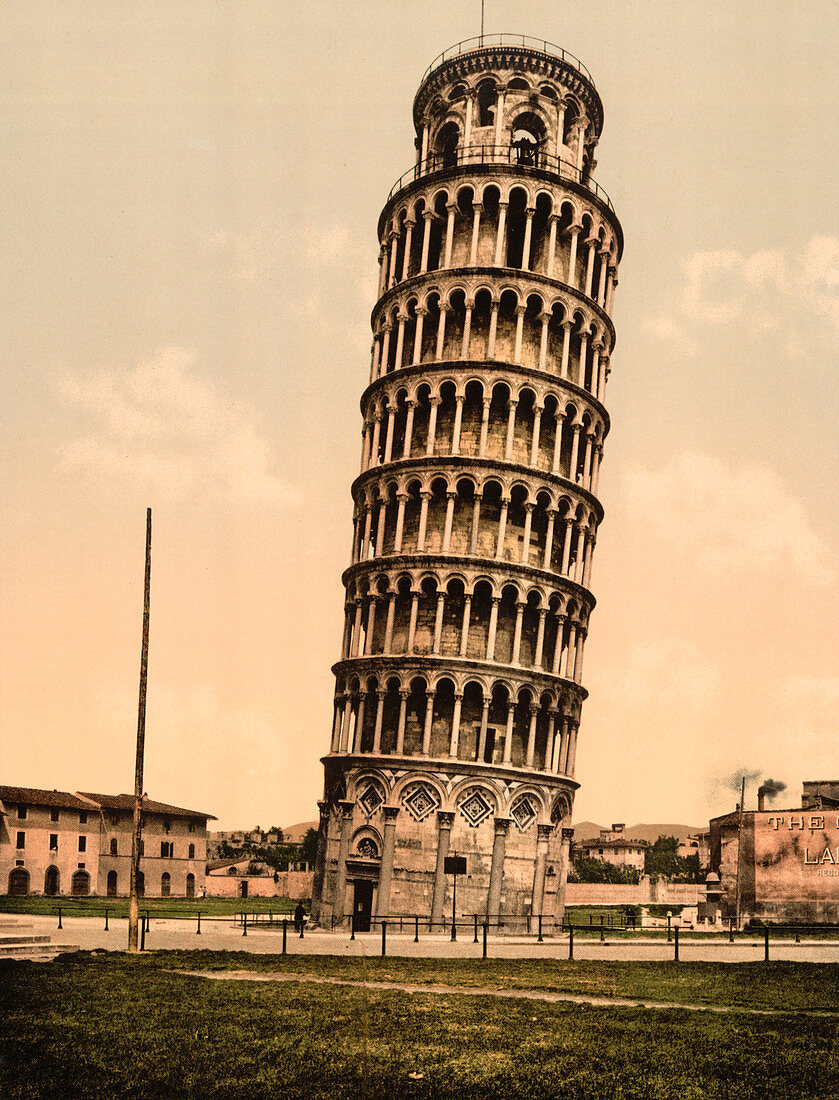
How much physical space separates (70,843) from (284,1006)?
8281 cm

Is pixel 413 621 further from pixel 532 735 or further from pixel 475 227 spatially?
pixel 475 227

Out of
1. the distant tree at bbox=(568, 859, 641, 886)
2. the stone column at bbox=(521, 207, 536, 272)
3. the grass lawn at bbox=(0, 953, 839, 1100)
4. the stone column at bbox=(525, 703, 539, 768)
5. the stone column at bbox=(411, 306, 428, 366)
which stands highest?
the stone column at bbox=(521, 207, 536, 272)

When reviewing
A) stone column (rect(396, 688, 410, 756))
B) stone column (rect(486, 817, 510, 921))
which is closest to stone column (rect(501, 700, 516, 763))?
stone column (rect(486, 817, 510, 921))

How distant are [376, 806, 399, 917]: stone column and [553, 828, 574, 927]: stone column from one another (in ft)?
23.5

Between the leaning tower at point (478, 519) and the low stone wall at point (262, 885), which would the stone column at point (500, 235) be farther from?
the low stone wall at point (262, 885)

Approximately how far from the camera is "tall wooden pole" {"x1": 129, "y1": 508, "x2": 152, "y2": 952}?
26.2m

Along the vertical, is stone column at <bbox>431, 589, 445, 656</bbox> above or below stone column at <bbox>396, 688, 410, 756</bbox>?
above

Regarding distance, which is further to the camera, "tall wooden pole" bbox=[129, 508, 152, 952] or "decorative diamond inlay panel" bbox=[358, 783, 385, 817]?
"decorative diamond inlay panel" bbox=[358, 783, 385, 817]

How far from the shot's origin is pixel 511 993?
62.8 feet

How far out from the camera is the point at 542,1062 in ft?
41.4

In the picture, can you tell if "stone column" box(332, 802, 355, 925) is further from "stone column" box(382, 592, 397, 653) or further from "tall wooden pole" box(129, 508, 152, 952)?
"tall wooden pole" box(129, 508, 152, 952)

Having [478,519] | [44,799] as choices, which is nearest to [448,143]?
[478,519]

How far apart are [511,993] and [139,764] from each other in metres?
12.5

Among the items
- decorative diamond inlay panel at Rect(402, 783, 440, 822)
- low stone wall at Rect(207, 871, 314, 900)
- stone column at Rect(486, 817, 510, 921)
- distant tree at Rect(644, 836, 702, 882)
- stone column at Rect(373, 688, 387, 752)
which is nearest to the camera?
stone column at Rect(486, 817, 510, 921)
